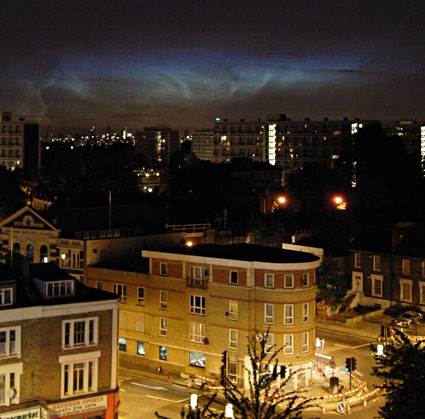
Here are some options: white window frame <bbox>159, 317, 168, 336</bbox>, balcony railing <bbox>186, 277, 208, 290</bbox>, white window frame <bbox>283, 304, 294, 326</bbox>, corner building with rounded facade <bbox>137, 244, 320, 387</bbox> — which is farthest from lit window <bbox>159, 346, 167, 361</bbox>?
white window frame <bbox>283, 304, 294, 326</bbox>

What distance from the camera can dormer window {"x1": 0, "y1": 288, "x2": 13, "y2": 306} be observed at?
33.7 m

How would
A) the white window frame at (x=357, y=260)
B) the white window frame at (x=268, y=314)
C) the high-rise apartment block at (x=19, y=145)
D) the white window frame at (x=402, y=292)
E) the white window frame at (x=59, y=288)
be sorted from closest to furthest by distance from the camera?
the white window frame at (x=59, y=288) < the white window frame at (x=268, y=314) < the white window frame at (x=402, y=292) < the white window frame at (x=357, y=260) < the high-rise apartment block at (x=19, y=145)

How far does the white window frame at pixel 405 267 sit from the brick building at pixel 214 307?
62.2 ft

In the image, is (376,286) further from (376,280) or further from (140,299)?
(140,299)

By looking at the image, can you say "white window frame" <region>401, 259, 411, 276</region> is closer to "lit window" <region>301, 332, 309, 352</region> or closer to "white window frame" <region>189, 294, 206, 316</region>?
"lit window" <region>301, 332, 309, 352</region>

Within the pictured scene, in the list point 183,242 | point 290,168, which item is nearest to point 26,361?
point 183,242

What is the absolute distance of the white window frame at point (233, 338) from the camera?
4669 centimetres

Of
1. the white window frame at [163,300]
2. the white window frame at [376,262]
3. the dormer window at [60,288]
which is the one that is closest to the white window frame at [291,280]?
the white window frame at [163,300]

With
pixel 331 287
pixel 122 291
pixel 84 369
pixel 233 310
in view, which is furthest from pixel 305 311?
pixel 331 287

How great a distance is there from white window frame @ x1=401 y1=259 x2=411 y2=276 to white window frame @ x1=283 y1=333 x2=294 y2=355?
2231 cm

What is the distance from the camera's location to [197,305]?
48.8m

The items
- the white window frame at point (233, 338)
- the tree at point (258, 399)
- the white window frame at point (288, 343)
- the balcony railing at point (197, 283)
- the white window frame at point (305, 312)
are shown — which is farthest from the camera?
the balcony railing at point (197, 283)

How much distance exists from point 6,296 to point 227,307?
16627 mm

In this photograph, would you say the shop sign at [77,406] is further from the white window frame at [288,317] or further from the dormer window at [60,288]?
the white window frame at [288,317]
